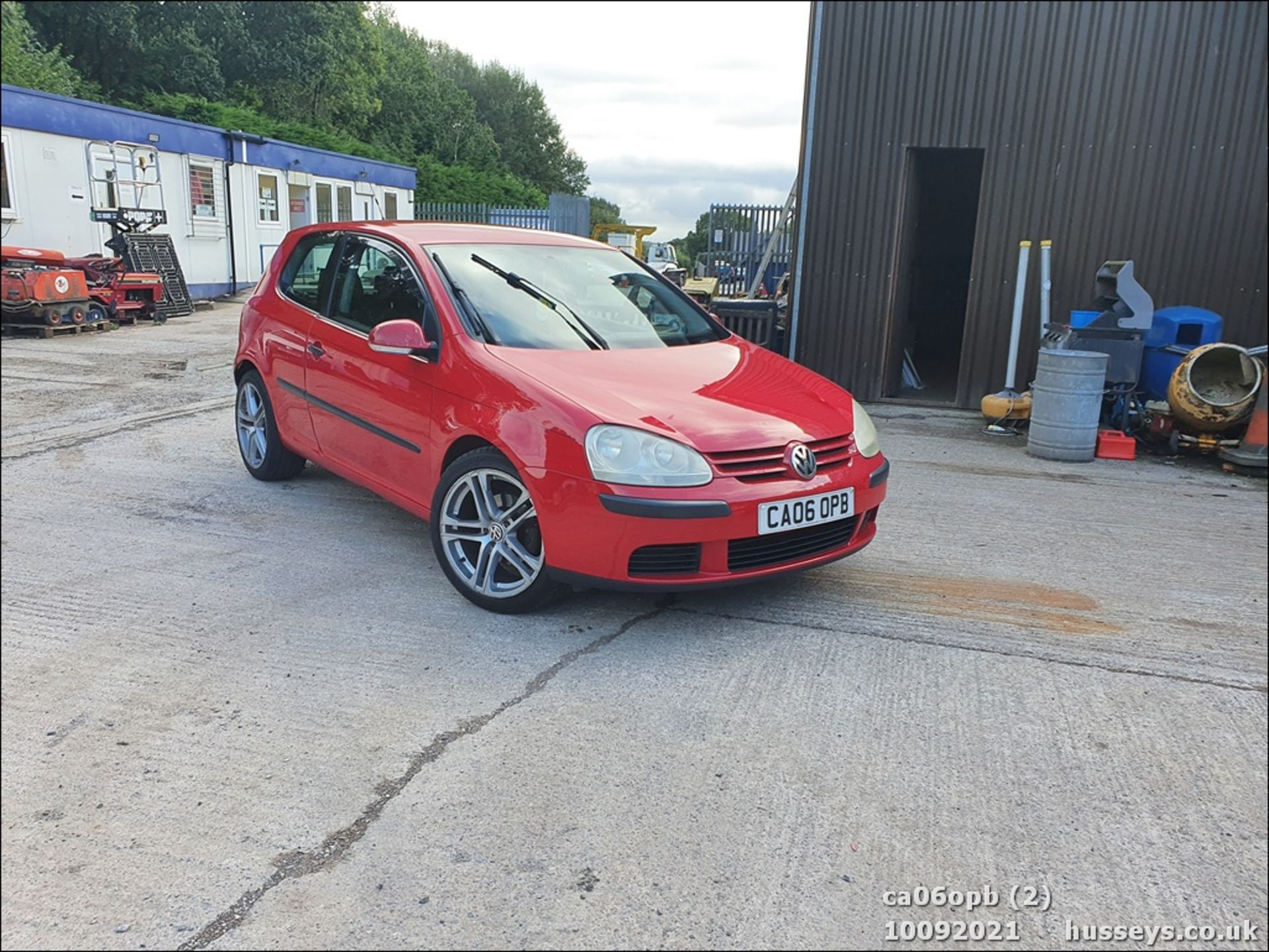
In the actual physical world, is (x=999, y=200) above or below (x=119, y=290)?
above

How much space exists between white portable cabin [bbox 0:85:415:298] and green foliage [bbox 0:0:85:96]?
0.05 ft

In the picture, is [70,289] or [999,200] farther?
[999,200]

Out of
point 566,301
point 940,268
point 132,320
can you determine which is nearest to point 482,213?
point 566,301

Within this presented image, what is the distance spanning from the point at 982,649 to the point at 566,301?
90.2 inches

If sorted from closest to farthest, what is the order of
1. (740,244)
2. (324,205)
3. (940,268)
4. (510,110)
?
1. (510,110)
2. (324,205)
3. (940,268)
4. (740,244)

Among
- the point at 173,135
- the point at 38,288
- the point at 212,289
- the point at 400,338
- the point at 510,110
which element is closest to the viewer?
the point at 38,288

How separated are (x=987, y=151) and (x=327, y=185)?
27.5ft

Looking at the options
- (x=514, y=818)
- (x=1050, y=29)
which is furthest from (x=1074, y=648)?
(x=1050, y=29)

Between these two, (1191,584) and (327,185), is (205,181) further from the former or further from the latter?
(1191,584)

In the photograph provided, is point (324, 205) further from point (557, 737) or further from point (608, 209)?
point (557, 737)

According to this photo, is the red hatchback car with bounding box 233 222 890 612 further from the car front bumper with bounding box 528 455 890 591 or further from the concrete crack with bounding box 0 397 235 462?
the concrete crack with bounding box 0 397 235 462

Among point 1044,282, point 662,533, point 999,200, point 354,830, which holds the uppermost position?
point 999,200

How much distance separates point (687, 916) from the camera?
2053mm

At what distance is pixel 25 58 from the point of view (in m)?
0.97
